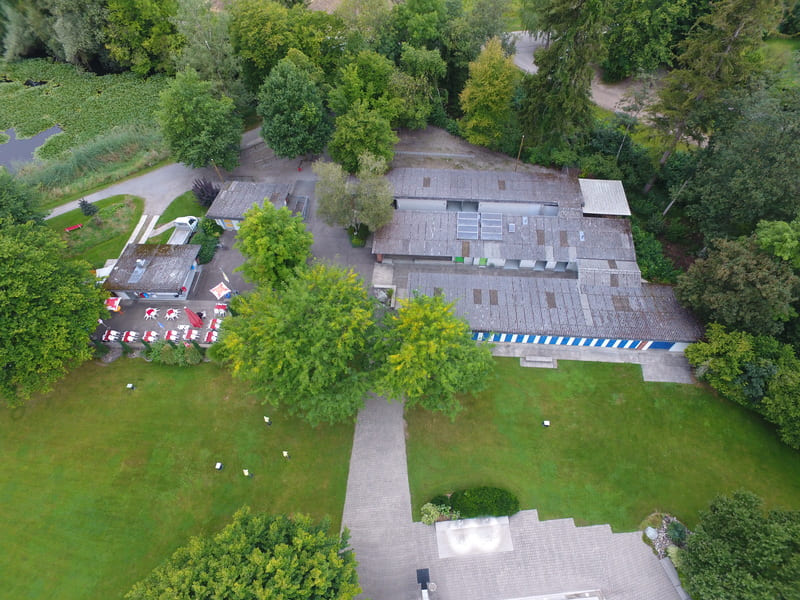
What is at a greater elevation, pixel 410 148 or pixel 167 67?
pixel 167 67

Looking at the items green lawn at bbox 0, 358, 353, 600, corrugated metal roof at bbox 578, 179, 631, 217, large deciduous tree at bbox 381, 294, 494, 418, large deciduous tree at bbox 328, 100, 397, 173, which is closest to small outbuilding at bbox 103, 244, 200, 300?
green lawn at bbox 0, 358, 353, 600

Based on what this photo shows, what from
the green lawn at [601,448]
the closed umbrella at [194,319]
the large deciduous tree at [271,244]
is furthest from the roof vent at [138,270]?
the green lawn at [601,448]

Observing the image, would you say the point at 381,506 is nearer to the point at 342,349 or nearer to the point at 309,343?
the point at 342,349

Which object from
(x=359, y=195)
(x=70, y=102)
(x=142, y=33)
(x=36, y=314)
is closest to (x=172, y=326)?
(x=36, y=314)

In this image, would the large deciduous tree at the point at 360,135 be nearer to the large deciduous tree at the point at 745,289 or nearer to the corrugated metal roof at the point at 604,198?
the corrugated metal roof at the point at 604,198

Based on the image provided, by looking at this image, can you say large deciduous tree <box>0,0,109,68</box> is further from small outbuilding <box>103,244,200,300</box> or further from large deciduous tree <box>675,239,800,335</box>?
large deciduous tree <box>675,239,800,335</box>

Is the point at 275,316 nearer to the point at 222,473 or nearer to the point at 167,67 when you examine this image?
the point at 222,473

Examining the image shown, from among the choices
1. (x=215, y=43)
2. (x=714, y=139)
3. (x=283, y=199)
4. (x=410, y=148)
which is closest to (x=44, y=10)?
(x=215, y=43)
